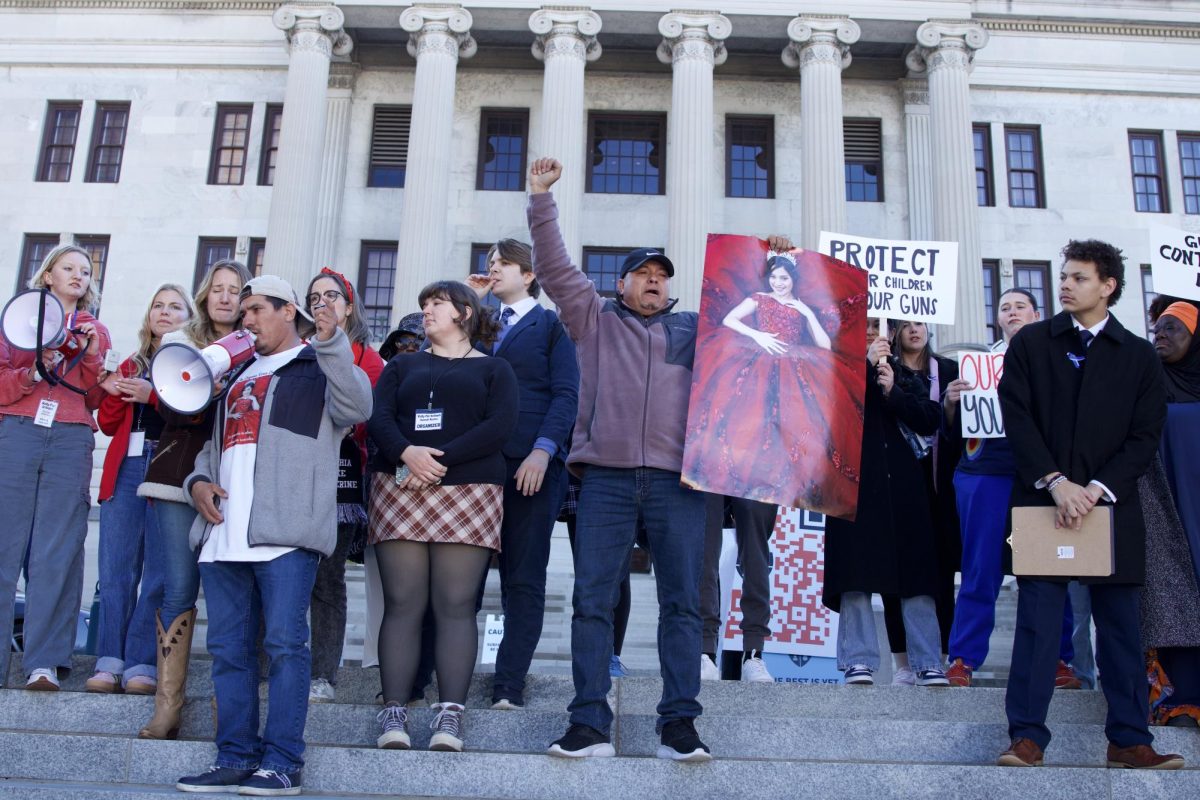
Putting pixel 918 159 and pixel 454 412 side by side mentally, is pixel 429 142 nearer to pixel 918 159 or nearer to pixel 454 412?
pixel 918 159

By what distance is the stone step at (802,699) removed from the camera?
21.1 ft

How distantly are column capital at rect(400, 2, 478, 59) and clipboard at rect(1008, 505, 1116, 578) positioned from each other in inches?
874

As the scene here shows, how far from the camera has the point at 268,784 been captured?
4.95m

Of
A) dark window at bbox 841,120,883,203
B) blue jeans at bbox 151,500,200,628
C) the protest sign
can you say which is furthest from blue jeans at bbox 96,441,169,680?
dark window at bbox 841,120,883,203

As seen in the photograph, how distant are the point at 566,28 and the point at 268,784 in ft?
75.0

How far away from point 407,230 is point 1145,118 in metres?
17.8

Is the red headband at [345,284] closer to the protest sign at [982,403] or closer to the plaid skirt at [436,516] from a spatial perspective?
the plaid skirt at [436,516]

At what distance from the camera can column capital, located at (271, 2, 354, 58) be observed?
25641mm

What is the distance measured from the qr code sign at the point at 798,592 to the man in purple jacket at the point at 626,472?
170 inches

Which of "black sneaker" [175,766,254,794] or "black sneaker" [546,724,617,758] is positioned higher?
"black sneaker" [546,724,617,758]

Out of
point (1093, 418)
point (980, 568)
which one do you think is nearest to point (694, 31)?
point (980, 568)

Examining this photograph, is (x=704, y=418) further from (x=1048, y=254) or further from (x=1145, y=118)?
(x=1145, y=118)

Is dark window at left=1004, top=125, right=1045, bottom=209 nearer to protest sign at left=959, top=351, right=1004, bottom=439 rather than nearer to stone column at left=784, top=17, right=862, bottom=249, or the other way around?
stone column at left=784, top=17, right=862, bottom=249

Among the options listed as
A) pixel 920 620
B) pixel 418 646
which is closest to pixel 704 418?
pixel 418 646
